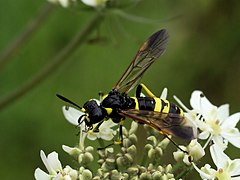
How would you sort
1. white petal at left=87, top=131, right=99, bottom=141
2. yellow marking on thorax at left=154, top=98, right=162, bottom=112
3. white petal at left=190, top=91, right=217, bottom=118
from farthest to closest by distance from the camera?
white petal at left=190, top=91, right=217, bottom=118 → white petal at left=87, top=131, right=99, bottom=141 → yellow marking on thorax at left=154, top=98, right=162, bottom=112

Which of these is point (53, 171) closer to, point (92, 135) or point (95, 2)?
point (92, 135)

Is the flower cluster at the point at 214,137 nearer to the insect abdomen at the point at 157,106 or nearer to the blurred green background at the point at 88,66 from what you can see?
the insect abdomen at the point at 157,106

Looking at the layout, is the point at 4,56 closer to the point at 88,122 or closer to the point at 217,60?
the point at 88,122

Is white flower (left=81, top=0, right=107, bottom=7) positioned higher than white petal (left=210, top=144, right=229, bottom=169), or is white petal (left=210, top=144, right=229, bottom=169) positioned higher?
white flower (left=81, top=0, right=107, bottom=7)

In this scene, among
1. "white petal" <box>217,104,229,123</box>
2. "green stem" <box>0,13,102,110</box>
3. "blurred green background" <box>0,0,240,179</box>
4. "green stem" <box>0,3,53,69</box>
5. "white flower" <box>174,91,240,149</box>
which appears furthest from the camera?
"blurred green background" <box>0,0,240,179</box>

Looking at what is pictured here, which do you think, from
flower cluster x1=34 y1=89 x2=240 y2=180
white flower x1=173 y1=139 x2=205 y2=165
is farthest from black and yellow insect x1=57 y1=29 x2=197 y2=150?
white flower x1=173 y1=139 x2=205 y2=165

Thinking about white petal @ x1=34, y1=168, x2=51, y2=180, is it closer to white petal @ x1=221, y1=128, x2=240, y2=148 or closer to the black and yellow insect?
the black and yellow insect

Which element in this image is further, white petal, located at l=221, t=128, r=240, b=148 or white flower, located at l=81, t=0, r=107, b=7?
white flower, located at l=81, t=0, r=107, b=7

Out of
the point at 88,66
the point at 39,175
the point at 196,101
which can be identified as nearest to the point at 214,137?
the point at 196,101
